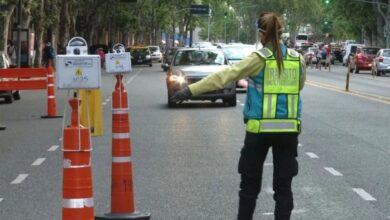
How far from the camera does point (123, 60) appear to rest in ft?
25.6

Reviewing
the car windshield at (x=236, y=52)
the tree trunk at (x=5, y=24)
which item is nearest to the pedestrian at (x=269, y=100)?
the car windshield at (x=236, y=52)

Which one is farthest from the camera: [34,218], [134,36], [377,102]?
[134,36]

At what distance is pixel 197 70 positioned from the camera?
792 inches

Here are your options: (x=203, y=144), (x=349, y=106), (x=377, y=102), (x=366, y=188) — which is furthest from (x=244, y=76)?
(x=377, y=102)

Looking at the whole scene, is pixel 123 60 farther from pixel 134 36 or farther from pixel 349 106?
pixel 134 36

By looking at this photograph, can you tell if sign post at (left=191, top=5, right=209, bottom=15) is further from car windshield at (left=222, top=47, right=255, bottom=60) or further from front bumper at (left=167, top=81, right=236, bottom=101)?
front bumper at (left=167, top=81, right=236, bottom=101)

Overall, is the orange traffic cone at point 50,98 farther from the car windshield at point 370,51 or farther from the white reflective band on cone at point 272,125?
the car windshield at point 370,51

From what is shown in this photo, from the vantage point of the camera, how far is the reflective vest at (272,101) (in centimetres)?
577

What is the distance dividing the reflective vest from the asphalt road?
1.71 m

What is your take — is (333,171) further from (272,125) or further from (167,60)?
(167,60)

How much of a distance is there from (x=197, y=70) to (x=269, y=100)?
14.4 metres

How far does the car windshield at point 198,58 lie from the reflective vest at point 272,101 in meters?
15.3

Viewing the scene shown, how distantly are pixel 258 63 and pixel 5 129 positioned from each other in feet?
34.1

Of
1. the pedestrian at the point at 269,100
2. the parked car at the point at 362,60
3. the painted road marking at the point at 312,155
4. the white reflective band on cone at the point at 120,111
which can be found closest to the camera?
the pedestrian at the point at 269,100
